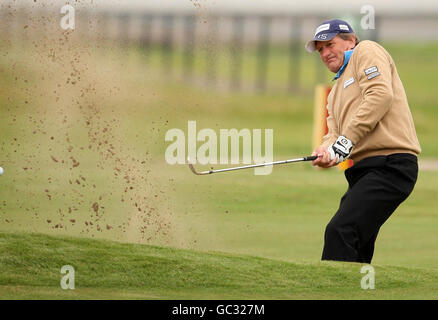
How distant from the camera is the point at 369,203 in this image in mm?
6453

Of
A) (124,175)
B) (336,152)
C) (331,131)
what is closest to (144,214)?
(124,175)

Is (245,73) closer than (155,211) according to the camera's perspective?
No

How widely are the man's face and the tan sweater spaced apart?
0.16 m

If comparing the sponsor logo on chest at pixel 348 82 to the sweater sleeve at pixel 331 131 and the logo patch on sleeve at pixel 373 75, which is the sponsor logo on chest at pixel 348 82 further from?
the sweater sleeve at pixel 331 131

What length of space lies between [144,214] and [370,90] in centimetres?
662

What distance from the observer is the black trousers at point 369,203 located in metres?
6.45

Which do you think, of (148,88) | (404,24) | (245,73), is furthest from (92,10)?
(404,24)

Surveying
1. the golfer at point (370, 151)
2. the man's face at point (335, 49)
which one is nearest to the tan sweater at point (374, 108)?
the golfer at point (370, 151)

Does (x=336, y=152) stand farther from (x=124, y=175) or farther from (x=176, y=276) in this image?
(x=124, y=175)

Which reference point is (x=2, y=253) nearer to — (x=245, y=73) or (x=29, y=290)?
(x=29, y=290)

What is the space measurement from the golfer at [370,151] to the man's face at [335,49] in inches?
6.8

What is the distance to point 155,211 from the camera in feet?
42.7

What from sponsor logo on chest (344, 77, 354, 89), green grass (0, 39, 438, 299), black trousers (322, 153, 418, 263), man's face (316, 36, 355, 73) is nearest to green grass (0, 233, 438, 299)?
green grass (0, 39, 438, 299)
